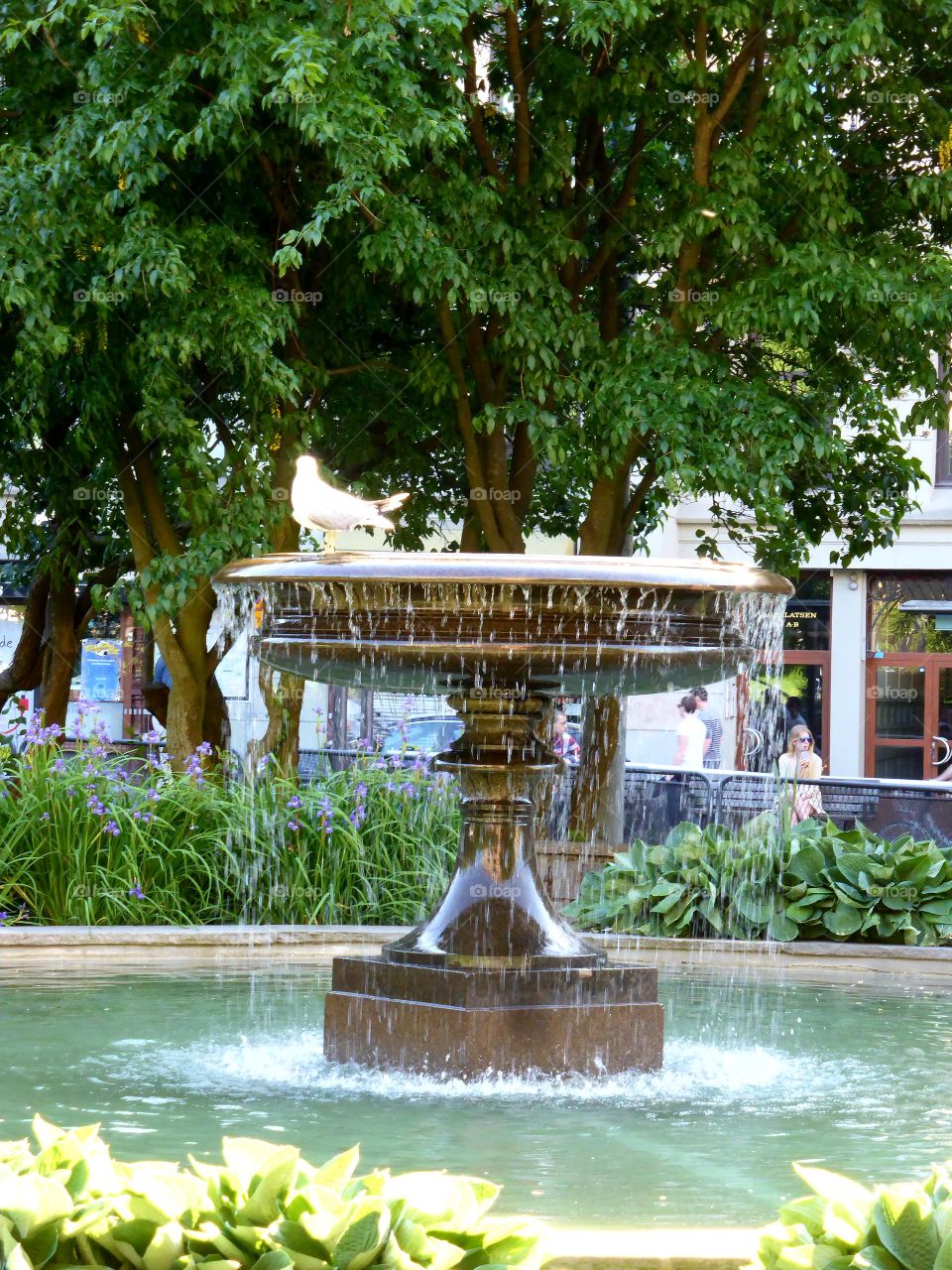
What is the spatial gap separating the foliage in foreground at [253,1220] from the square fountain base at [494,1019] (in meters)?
2.80

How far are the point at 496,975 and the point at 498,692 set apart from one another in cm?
103

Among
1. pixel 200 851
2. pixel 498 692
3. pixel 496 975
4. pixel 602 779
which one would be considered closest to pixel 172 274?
pixel 200 851

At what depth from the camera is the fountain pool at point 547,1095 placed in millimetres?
4629

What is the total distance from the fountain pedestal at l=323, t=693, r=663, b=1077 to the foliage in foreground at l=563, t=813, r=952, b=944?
8.70 feet

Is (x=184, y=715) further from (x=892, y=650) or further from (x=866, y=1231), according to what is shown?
(x=892, y=650)

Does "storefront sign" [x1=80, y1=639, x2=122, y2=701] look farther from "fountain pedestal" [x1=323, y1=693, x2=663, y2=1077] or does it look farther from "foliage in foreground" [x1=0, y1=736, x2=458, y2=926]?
"fountain pedestal" [x1=323, y1=693, x2=663, y2=1077]

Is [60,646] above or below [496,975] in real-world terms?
above

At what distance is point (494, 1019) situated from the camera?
6.02 meters

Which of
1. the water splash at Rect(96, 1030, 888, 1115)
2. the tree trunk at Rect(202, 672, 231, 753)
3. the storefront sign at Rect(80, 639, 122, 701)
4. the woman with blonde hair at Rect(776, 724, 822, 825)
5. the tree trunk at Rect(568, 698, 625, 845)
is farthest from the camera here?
the storefront sign at Rect(80, 639, 122, 701)

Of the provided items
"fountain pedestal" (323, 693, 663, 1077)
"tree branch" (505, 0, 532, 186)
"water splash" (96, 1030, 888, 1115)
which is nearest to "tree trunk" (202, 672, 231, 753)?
"tree branch" (505, 0, 532, 186)

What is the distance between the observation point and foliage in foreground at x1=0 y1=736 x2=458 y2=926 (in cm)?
984

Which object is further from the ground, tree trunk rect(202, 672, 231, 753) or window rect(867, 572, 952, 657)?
window rect(867, 572, 952, 657)

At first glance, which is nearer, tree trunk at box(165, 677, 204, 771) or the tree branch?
the tree branch

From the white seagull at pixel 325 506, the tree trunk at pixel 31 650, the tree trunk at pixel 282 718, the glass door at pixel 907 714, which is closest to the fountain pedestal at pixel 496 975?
the white seagull at pixel 325 506
